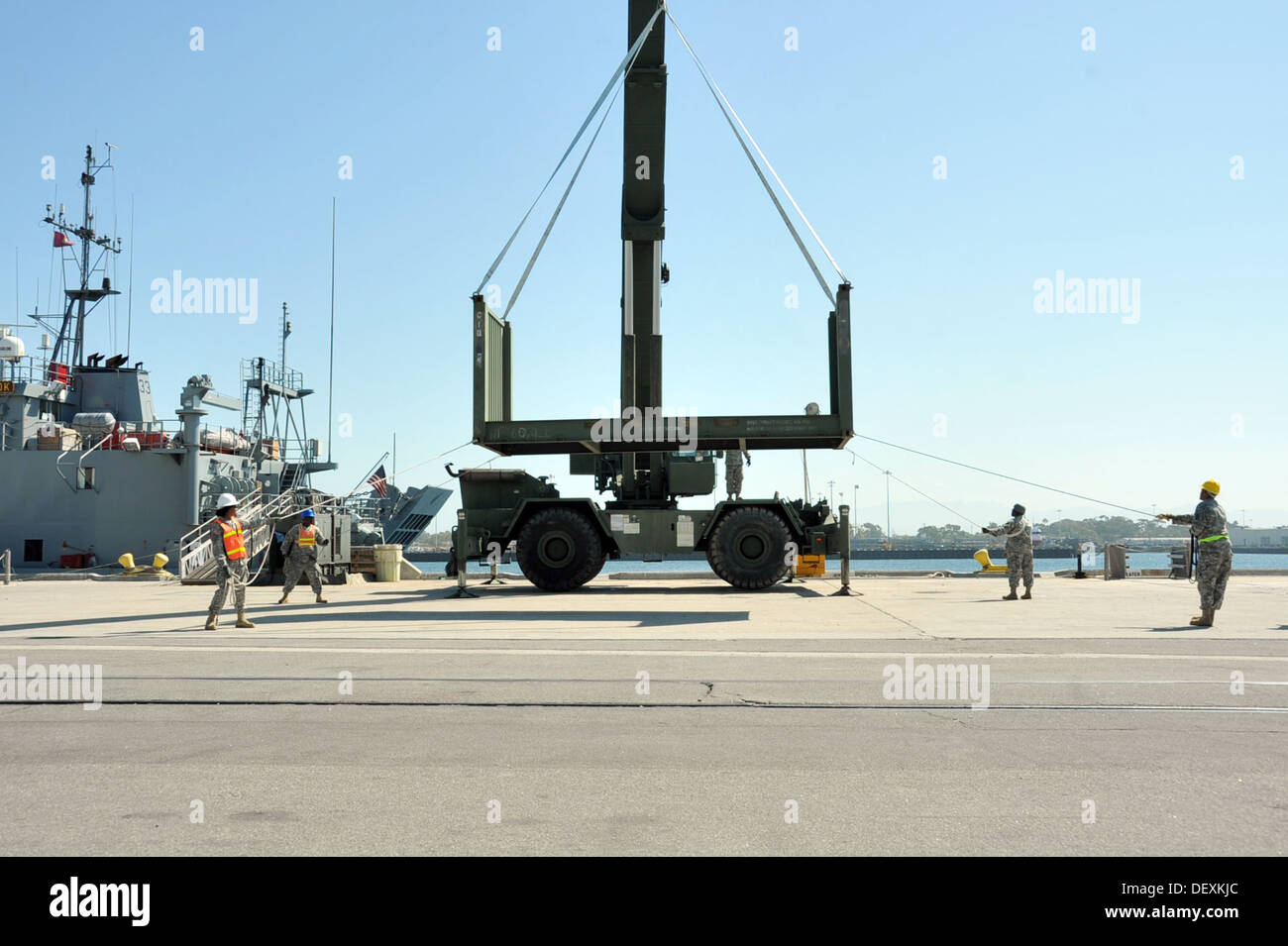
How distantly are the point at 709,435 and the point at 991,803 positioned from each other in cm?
1344

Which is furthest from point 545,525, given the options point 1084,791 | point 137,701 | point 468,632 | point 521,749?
point 1084,791

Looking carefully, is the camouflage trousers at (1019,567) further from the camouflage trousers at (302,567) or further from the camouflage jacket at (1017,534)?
the camouflage trousers at (302,567)

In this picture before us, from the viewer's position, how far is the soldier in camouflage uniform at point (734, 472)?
62.6 ft

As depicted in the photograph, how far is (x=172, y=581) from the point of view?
972 inches

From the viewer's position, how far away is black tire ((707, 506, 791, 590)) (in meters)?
18.5

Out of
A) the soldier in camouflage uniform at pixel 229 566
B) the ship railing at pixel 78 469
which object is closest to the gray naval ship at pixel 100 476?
the ship railing at pixel 78 469

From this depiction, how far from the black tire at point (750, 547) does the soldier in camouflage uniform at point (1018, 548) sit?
13.1 ft

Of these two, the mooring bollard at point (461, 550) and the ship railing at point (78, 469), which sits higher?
the ship railing at point (78, 469)

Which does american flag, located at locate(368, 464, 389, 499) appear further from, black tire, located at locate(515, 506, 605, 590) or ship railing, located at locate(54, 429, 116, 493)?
ship railing, located at locate(54, 429, 116, 493)

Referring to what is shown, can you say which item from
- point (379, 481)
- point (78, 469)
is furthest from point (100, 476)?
point (379, 481)

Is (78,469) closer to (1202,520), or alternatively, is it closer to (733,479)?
(733,479)

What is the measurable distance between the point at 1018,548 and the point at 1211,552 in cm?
470
